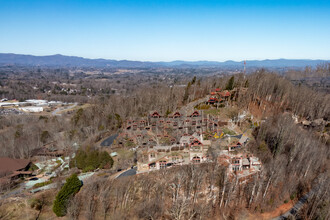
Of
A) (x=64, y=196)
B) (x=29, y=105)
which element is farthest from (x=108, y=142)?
(x=29, y=105)

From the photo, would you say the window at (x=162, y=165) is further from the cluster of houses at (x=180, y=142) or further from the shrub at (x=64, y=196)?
the shrub at (x=64, y=196)

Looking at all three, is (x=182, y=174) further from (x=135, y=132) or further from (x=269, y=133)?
(x=269, y=133)

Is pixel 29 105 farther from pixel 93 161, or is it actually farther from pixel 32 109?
pixel 93 161

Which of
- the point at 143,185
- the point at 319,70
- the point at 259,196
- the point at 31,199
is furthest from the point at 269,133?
the point at 319,70

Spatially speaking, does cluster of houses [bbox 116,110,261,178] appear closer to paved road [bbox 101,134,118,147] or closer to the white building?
paved road [bbox 101,134,118,147]

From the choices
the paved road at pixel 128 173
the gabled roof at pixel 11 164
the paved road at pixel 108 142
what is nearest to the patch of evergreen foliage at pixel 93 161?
the paved road at pixel 128 173

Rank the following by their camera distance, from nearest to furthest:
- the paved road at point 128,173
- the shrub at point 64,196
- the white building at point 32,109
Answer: the shrub at point 64,196 → the paved road at point 128,173 → the white building at point 32,109
